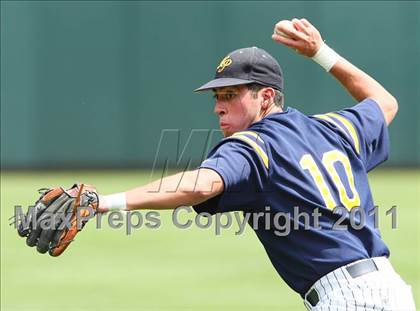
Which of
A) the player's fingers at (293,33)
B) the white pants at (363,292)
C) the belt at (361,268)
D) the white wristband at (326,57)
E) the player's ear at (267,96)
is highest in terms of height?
the player's fingers at (293,33)

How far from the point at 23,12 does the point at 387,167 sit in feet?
18.4

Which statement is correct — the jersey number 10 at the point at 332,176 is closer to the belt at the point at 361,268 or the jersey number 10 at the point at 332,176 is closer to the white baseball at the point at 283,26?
the belt at the point at 361,268

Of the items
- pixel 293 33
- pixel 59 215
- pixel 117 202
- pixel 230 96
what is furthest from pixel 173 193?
pixel 293 33

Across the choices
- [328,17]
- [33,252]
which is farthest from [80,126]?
[33,252]

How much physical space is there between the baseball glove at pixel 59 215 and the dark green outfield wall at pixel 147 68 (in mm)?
9738

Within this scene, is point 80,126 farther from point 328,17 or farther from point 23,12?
point 328,17

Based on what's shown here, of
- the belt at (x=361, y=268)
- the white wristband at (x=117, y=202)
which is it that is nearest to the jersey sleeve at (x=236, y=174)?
the white wristband at (x=117, y=202)

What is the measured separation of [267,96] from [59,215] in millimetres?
1060

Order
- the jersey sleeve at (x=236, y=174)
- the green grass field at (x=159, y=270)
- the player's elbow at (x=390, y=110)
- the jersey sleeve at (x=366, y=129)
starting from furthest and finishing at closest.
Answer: the green grass field at (x=159, y=270)
the player's elbow at (x=390, y=110)
the jersey sleeve at (x=366, y=129)
the jersey sleeve at (x=236, y=174)

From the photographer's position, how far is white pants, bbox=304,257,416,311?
3543 millimetres

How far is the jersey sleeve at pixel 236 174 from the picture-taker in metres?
3.31

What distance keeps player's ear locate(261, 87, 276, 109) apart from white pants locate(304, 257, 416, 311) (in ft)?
2.38

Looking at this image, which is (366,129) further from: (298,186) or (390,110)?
(298,186)

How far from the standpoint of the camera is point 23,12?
41.9ft
